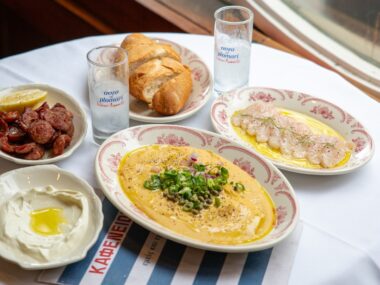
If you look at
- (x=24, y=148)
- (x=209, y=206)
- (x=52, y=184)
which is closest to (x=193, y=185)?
(x=209, y=206)

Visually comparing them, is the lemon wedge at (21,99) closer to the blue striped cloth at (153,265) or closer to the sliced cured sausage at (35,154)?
the sliced cured sausage at (35,154)

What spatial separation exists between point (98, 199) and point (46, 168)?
181 millimetres

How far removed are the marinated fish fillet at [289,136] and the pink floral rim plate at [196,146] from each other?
12 cm

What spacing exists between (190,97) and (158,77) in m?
0.13

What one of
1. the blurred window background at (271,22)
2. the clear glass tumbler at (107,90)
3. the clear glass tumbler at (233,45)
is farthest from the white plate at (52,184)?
the blurred window background at (271,22)

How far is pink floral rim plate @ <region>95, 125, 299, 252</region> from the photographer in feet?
4.28

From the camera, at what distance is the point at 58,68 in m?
2.02

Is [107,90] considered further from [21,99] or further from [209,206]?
[209,206]

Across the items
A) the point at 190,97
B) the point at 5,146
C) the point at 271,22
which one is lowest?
the point at 271,22

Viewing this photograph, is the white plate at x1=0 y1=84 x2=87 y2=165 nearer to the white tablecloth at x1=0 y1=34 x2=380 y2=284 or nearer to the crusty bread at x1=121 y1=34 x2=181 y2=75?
the white tablecloth at x1=0 y1=34 x2=380 y2=284

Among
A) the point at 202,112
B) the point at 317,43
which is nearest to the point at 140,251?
the point at 202,112

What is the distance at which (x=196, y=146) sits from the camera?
165cm

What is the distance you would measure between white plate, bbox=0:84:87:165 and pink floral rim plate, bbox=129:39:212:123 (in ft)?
0.48

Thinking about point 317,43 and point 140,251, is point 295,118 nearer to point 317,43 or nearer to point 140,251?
point 140,251
